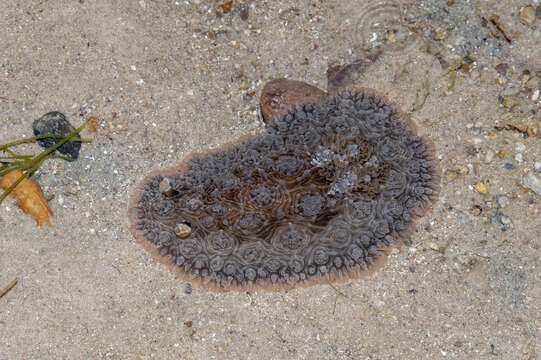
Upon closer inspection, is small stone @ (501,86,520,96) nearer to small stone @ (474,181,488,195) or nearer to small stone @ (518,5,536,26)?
small stone @ (518,5,536,26)

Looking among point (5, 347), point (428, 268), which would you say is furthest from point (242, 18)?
point (5, 347)

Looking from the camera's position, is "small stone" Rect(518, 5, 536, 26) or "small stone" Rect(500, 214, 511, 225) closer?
"small stone" Rect(500, 214, 511, 225)

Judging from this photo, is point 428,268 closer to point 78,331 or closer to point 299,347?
point 299,347

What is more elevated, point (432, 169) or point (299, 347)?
point (432, 169)

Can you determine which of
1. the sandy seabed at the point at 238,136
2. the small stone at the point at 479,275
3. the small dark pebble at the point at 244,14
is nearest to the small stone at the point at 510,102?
the sandy seabed at the point at 238,136

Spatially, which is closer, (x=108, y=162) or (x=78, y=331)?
(x=78, y=331)

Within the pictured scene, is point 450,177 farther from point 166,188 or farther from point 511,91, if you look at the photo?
point 166,188

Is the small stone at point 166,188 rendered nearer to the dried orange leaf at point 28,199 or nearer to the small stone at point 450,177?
the dried orange leaf at point 28,199

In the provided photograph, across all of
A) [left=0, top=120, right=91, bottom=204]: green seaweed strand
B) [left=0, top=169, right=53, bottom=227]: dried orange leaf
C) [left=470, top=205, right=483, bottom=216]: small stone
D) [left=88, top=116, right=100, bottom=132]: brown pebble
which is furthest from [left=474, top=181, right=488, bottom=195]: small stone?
[left=0, top=169, right=53, bottom=227]: dried orange leaf

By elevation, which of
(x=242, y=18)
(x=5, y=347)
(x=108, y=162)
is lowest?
(x=5, y=347)
